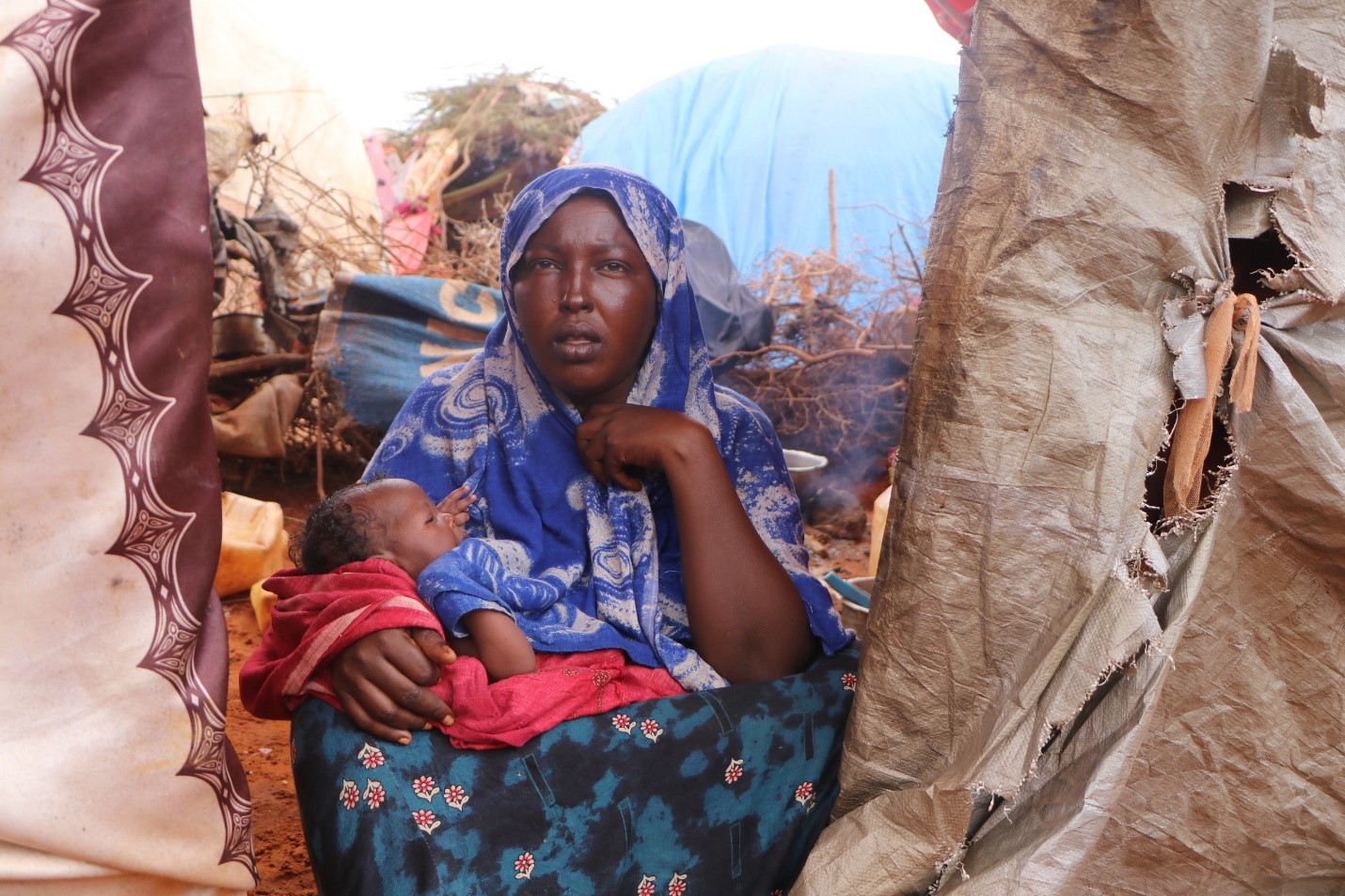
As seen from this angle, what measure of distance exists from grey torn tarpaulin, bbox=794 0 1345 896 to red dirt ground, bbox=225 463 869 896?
1.53 meters

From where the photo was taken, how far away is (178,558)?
49.1 inches

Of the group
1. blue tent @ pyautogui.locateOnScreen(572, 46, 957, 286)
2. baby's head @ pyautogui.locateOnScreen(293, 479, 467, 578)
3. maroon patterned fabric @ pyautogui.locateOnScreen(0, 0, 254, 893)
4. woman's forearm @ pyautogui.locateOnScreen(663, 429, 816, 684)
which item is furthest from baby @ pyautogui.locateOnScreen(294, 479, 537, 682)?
blue tent @ pyautogui.locateOnScreen(572, 46, 957, 286)

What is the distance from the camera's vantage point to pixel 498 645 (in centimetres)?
172

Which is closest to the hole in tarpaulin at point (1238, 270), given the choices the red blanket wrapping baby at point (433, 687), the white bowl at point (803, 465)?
the red blanket wrapping baby at point (433, 687)

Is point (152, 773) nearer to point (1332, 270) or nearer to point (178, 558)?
point (178, 558)

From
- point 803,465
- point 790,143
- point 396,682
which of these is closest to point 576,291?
point 396,682

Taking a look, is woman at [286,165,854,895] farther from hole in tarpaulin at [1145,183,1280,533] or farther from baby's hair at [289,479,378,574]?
hole in tarpaulin at [1145,183,1280,533]

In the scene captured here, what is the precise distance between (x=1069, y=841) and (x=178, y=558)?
1.19 metres

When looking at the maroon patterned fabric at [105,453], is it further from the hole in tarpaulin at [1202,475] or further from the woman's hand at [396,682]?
the hole in tarpaulin at [1202,475]

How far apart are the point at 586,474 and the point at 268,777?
5.09ft

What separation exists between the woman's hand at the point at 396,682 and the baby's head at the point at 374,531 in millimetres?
232

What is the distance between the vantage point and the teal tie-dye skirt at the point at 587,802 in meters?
1.61

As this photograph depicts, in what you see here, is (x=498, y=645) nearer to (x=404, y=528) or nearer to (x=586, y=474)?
(x=404, y=528)

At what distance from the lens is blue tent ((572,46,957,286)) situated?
642 centimetres
